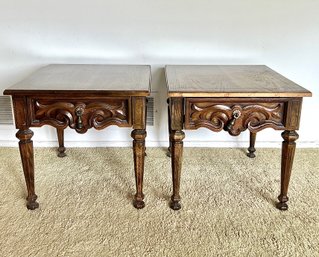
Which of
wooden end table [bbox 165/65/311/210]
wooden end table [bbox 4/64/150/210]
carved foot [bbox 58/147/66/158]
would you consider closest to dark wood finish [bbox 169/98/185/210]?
wooden end table [bbox 165/65/311/210]

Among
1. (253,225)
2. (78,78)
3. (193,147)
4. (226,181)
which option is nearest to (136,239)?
(253,225)

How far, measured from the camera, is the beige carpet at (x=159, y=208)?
133 cm

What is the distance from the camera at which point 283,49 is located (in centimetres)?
196

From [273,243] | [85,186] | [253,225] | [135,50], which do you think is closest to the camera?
[273,243]

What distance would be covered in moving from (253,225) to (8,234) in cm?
99

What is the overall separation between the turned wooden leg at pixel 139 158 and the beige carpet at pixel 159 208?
0.15ft

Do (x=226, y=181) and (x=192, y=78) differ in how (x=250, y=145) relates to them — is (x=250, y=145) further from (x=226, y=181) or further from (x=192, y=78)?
(x=192, y=78)

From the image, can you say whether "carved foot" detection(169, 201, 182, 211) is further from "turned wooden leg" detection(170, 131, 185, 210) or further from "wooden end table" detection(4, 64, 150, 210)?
A: "wooden end table" detection(4, 64, 150, 210)

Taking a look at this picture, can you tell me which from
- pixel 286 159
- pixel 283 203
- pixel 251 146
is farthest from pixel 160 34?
pixel 283 203

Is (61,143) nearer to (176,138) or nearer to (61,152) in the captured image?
(61,152)

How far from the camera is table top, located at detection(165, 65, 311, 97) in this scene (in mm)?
1362

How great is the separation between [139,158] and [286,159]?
0.63 m

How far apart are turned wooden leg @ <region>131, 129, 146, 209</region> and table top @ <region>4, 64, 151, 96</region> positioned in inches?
7.1

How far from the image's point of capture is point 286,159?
1.50 m
